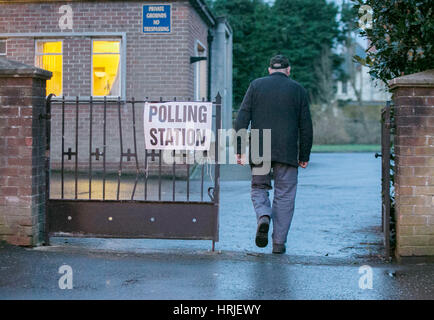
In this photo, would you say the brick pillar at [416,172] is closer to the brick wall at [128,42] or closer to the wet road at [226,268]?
the wet road at [226,268]

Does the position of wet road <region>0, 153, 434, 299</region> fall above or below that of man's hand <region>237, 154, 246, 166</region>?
below

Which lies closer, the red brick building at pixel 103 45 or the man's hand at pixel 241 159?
the man's hand at pixel 241 159

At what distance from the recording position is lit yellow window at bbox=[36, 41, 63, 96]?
15727mm

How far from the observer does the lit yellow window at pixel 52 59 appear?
15.7 m

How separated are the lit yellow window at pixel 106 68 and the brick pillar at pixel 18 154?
8871 millimetres

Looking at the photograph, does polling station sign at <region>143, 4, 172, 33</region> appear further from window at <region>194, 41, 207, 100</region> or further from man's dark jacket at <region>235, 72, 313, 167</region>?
man's dark jacket at <region>235, 72, 313, 167</region>

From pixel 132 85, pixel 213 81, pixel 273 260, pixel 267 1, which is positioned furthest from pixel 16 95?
pixel 267 1

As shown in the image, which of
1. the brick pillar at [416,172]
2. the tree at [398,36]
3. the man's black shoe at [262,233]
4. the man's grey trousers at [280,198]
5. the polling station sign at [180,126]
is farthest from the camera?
the polling station sign at [180,126]

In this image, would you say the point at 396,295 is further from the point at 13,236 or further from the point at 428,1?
the point at 13,236

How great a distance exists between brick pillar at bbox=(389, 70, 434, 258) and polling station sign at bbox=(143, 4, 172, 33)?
32.1 ft

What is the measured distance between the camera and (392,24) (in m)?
7.00

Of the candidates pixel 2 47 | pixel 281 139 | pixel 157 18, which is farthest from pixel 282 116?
pixel 2 47

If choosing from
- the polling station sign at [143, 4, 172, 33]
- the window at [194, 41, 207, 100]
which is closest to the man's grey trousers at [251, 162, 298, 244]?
the polling station sign at [143, 4, 172, 33]

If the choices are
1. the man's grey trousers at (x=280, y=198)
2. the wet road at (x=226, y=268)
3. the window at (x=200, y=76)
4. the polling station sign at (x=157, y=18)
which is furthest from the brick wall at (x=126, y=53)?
the man's grey trousers at (x=280, y=198)
